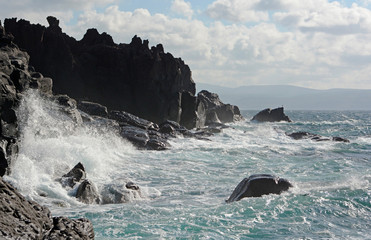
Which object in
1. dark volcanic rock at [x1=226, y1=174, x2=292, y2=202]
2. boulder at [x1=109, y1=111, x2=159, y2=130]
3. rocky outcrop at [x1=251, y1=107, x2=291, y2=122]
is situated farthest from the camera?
rocky outcrop at [x1=251, y1=107, x2=291, y2=122]

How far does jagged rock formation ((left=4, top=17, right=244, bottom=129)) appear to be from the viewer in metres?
48.1

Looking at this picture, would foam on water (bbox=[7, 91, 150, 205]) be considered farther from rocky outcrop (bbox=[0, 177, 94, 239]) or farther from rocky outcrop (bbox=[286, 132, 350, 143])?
rocky outcrop (bbox=[286, 132, 350, 143])

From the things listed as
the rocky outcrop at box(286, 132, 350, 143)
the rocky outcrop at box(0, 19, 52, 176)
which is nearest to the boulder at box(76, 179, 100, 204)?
the rocky outcrop at box(0, 19, 52, 176)

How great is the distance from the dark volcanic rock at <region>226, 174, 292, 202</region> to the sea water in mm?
357

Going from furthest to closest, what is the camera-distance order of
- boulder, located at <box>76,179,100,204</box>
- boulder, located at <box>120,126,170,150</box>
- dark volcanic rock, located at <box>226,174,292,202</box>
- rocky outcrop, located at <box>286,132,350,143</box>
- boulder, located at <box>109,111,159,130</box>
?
rocky outcrop, located at <box>286,132,350,143</box> → boulder, located at <box>109,111,159,130</box> → boulder, located at <box>120,126,170,150</box> → dark volcanic rock, located at <box>226,174,292,202</box> → boulder, located at <box>76,179,100,204</box>

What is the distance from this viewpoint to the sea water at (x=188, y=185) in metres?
10.5

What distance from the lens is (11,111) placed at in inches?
535

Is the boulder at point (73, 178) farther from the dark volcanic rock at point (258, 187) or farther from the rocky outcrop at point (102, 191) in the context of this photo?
the dark volcanic rock at point (258, 187)

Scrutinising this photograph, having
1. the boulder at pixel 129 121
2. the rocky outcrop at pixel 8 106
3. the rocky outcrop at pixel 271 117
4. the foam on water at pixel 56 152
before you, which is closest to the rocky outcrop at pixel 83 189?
the foam on water at pixel 56 152

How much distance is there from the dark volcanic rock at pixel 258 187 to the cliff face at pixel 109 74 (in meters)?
31.6

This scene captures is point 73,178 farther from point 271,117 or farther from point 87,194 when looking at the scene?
point 271,117

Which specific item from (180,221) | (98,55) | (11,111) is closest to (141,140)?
(11,111)

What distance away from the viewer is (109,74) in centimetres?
5147

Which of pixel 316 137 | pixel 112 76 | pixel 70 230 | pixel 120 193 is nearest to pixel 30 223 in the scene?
pixel 70 230
